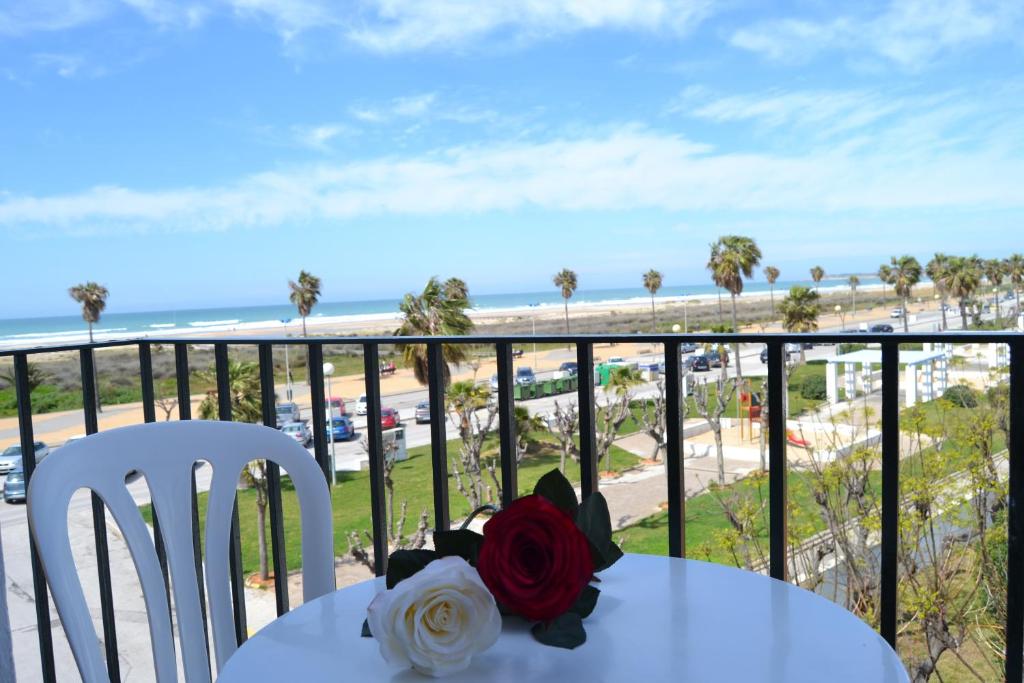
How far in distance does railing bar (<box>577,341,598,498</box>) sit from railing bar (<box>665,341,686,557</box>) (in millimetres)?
165

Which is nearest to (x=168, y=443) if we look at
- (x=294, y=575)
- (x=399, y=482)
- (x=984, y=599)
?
(x=984, y=599)

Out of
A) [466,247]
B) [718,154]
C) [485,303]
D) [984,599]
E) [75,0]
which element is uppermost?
[75,0]

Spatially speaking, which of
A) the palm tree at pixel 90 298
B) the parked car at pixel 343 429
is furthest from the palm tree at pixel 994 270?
the palm tree at pixel 90 298

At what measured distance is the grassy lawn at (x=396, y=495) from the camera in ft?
59.4

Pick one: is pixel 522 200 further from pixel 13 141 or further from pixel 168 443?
pixel 168 443

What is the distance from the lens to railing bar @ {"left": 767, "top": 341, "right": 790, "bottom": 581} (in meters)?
1.49

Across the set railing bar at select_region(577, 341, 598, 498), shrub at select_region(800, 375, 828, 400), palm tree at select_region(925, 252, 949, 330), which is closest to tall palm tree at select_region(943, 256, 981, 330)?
palm tree at select_region(925, 252, 949, 330)

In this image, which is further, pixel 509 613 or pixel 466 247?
pixel 466 247

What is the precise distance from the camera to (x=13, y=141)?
46281mm

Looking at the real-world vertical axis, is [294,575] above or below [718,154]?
below

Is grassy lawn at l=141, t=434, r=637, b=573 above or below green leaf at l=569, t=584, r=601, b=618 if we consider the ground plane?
below

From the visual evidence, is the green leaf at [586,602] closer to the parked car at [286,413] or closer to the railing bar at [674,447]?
the railing bar at [674,447]

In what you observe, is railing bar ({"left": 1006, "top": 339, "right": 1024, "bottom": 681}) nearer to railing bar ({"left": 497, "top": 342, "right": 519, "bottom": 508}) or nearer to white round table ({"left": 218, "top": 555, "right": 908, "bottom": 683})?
white round table ({"left": 218, "top": 555, "right": 908, "bottom": 683})

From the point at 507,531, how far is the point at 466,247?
167 feet
